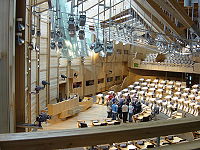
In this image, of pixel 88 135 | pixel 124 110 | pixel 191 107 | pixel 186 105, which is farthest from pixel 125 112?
pixel 88 135

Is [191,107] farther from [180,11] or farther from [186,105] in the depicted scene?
[180,11]

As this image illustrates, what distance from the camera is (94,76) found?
24.5 m

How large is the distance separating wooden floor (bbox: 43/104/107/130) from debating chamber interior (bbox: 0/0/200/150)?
5 centimetres

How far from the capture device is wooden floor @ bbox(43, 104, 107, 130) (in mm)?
14323

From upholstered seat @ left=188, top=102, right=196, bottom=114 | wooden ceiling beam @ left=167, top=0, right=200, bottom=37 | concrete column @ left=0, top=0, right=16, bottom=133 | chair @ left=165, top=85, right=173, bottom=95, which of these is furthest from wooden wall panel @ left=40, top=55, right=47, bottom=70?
concrete column @ left=0, top=0, right=16, bottom=133

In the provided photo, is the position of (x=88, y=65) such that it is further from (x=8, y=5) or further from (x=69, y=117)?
(x=8, y=5)

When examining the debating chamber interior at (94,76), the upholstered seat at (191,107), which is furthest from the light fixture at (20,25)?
the upholstered seat at (191,107)

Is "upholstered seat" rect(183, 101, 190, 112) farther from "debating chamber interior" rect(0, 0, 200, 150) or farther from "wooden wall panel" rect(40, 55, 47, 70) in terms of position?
"wooden wall panel" rect(40, 55, 47, 70)

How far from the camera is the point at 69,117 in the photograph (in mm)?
16516

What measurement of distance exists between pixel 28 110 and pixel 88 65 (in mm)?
12148

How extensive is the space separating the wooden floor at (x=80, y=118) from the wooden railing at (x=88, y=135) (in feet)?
40.4

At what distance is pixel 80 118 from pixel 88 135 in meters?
14.9

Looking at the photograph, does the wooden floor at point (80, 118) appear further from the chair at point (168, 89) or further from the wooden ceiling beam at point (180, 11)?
the wooden ceiling beam at point (180, 11)

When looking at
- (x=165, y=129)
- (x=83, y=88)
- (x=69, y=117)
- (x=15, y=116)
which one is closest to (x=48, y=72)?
(x=69, y=117)
